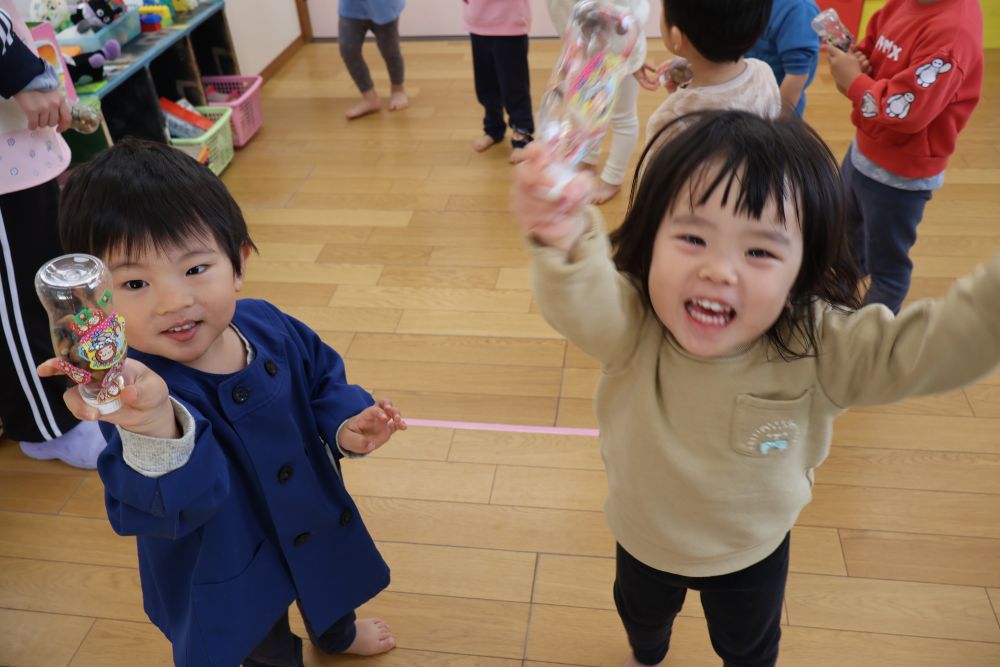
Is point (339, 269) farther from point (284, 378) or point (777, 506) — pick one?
point (777, 506)

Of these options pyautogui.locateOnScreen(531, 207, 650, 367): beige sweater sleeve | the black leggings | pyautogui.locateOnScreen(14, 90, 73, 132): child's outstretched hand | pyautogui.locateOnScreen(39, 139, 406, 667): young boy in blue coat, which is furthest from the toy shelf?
pyautogui.locateOnScreen(531, 207, 650, 367): beige sweater sleeve

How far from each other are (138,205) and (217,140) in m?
2.39

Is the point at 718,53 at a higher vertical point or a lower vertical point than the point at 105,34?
higher

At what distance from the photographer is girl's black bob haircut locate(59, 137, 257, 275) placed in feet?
3.03

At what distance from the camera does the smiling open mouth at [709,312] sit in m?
0.82

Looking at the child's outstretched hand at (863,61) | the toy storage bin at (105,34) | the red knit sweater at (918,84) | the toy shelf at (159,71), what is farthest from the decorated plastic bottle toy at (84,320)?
the toy storage bin at (105,34)

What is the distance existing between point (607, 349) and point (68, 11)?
2770 mm

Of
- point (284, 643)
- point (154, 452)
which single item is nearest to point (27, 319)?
point (284, 643)

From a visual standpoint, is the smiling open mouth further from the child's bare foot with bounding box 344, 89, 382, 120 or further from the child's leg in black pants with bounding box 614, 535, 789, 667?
the child's bare foot with bounding box 344, 89, 382, 120

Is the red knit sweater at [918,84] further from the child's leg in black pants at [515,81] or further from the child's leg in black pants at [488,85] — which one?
the child's leg in black pants at [488,85]

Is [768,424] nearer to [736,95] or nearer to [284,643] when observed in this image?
[284,643]

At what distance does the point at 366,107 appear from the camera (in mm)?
3684

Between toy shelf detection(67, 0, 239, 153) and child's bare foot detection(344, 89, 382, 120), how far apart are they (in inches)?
22.3

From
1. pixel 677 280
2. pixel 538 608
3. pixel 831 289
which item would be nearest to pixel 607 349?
pixel 677 280
